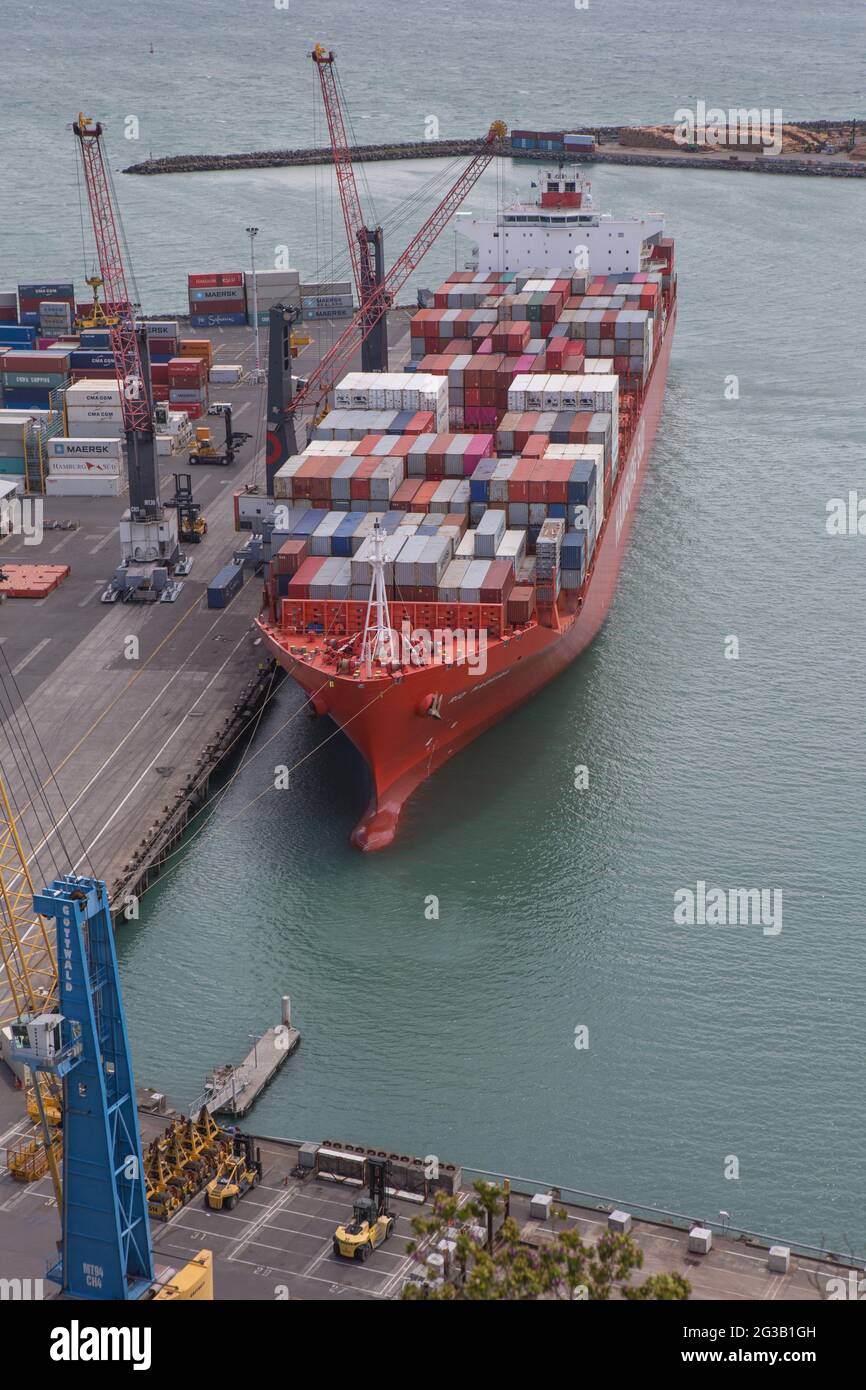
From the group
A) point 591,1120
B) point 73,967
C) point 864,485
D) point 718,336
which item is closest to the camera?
point 73,967

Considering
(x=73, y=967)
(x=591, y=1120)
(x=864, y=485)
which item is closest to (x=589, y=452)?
(x=864, y=485)

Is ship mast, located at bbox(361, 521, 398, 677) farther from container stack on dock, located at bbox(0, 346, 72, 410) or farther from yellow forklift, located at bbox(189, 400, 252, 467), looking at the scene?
container stack on dock, located at bbox(0, 346, 72, 410)

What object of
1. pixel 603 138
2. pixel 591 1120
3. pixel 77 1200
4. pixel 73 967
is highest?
pixel 603 138

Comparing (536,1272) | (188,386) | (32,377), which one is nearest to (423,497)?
(188,386)

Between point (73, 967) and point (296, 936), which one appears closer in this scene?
point (73, 967)

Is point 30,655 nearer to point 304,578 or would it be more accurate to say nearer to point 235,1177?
point 304,578

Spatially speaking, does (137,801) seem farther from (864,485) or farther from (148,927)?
(864,485)

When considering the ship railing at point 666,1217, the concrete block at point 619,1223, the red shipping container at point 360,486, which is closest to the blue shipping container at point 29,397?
the red shipping container at point 360,486
